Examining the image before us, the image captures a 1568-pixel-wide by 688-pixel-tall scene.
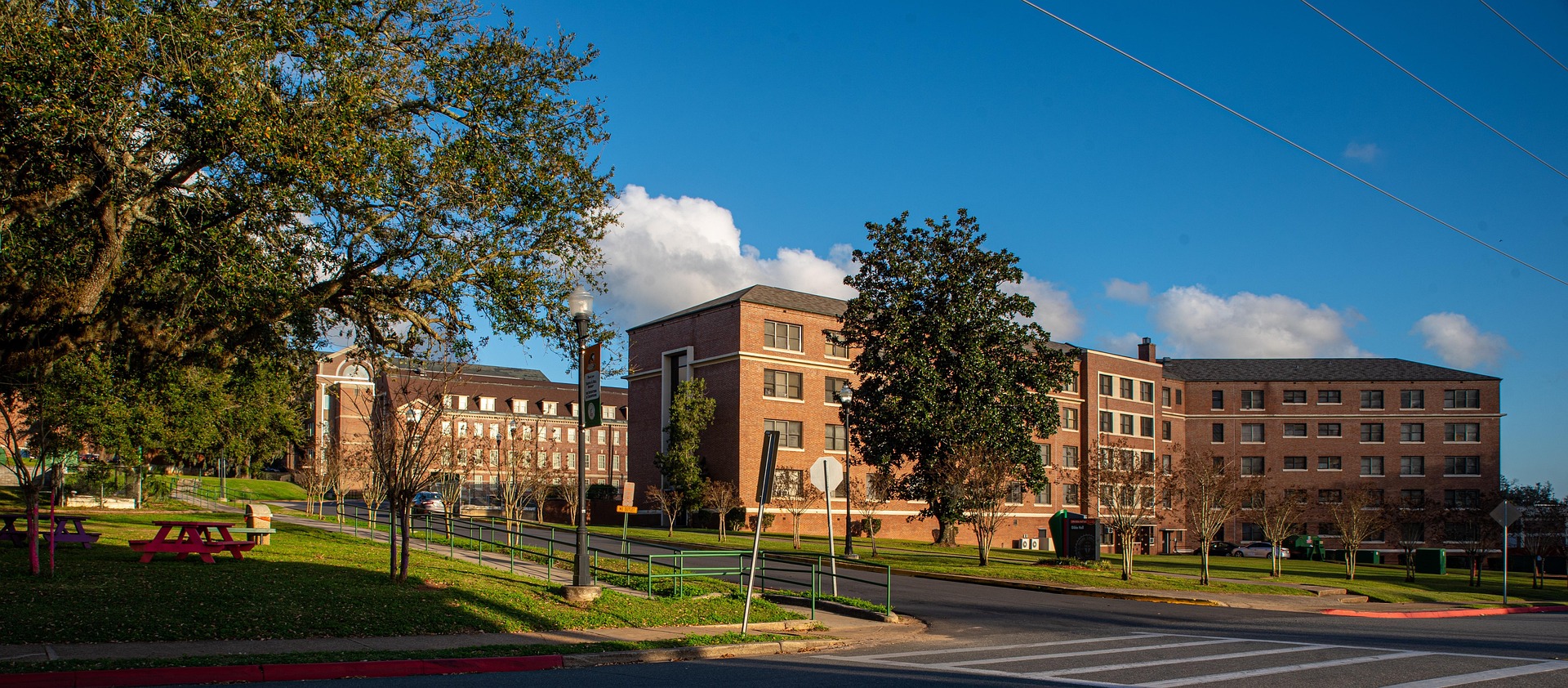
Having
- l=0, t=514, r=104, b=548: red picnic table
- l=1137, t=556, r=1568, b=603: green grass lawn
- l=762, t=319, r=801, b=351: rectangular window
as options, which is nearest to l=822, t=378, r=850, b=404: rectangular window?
l=762, t=319, r=801, b=351: rectangular window

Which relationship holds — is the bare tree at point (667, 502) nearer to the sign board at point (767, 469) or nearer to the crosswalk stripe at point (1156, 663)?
the sign board at point (767, 469)

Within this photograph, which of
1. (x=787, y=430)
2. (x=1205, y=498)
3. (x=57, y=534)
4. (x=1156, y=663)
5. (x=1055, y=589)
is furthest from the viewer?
(x=787, y=430)

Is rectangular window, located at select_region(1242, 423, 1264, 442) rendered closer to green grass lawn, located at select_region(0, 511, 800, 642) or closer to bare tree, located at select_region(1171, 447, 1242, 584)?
bare tree, located at select_region(1171, 447, 1242, 584)

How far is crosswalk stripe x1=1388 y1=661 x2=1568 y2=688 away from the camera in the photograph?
1072cm

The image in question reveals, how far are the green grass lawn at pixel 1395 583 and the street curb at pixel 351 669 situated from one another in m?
24.0

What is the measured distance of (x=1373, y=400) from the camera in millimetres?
85188

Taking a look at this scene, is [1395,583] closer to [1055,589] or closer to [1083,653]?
[1055,589]

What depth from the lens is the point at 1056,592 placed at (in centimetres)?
2638

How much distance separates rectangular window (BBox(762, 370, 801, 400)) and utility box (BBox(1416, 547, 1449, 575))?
30967 mm

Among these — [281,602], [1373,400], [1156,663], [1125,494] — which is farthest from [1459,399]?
[281,602]

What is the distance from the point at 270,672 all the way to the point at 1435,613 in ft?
85.0

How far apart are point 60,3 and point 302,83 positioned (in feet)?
10.5

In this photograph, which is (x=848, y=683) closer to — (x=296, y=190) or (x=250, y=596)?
(x=250, y=596)

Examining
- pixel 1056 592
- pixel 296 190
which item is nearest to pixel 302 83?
pixel 296 190
